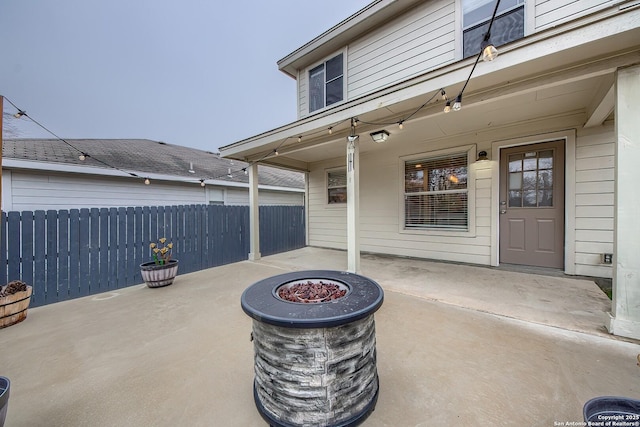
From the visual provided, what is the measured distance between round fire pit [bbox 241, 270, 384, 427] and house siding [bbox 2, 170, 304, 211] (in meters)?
6.56

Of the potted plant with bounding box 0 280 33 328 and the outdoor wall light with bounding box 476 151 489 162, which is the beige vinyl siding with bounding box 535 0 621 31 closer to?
the outdoor wall light with bounding box 476 151 489 162

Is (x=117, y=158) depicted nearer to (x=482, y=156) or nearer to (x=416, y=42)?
(x=416, y=42)

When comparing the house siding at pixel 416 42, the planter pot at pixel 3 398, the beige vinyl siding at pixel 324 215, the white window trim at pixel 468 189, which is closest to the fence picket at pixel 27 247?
the planter pot at pixel 3 398

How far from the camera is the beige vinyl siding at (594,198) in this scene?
3.25 m

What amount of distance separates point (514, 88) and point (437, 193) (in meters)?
2.42

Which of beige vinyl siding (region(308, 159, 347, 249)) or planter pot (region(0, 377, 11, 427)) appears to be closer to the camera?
planter pot (region(0, 377, 11, 427))

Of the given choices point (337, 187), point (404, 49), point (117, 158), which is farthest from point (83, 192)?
point (404, 49)

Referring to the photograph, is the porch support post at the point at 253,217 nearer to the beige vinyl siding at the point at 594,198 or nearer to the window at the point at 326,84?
the window at the point at 326,84

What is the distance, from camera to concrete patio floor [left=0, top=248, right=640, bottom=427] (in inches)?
53.5

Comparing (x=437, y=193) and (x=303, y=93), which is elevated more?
(x=303, y=93)

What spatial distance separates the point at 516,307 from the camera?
257cm

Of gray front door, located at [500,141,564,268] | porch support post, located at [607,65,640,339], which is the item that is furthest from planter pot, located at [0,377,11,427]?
gray front door, located at [500,141,564,268]

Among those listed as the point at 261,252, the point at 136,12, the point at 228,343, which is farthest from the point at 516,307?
Answer: the point at 136,12

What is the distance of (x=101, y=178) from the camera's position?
5.68 meters
